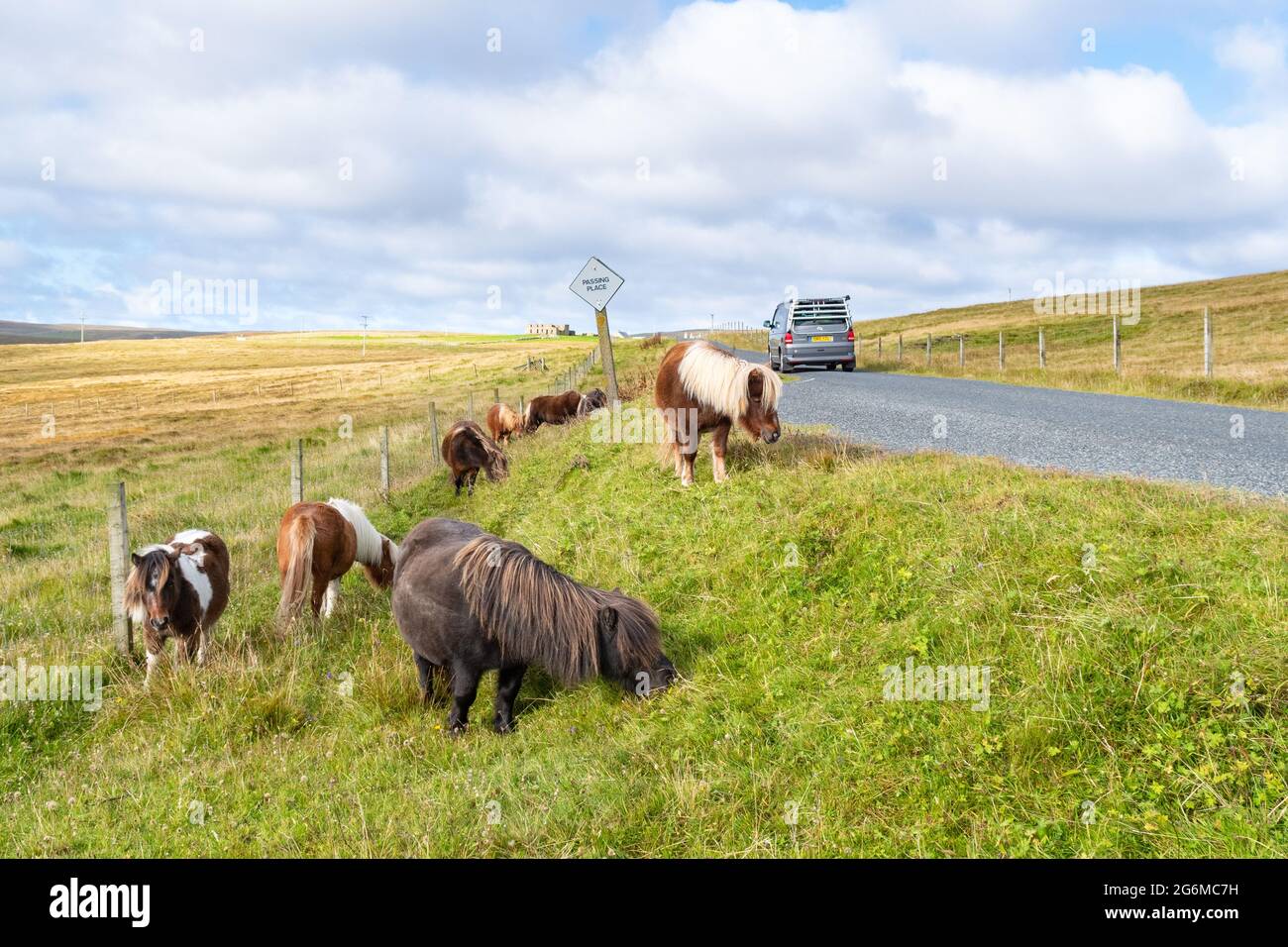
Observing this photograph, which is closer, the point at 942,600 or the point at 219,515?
the point at 942,600

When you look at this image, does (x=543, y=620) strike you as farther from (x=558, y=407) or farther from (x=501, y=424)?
(x=558, y=407)

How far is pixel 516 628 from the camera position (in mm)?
5578

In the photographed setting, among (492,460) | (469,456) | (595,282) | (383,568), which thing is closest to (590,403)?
(595,282)

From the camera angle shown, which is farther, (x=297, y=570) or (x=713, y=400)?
(x=713, y=400)

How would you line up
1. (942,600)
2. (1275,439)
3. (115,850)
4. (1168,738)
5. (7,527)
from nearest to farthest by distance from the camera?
(1168,738) < (115,850) < (942,600) < (1275,439) < (7,527)

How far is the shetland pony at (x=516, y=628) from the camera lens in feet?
18.2

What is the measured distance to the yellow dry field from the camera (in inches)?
1361

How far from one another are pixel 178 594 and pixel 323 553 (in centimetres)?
165

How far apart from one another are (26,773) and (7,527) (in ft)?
45.2

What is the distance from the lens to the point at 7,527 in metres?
16.4
